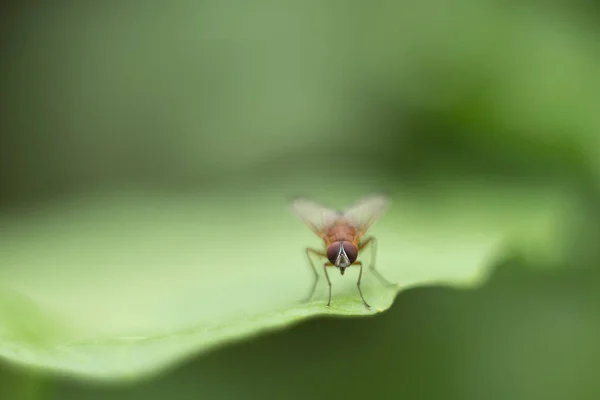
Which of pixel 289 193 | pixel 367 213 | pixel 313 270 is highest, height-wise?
pixel 289 193

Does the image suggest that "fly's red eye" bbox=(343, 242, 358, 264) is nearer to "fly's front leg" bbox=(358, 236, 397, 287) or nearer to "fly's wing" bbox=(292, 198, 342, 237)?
"fly's front leg" bbox=(358, 236, 397, 287)

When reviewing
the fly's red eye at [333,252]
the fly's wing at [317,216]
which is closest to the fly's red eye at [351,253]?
the fly's red eye at [333,252]

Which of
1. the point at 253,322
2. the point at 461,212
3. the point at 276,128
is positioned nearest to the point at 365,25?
the point at 276,128

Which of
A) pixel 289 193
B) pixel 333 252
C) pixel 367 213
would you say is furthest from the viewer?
pixel 289 193

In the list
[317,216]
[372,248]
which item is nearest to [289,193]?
[317,216]

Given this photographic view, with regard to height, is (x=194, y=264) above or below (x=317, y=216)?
below

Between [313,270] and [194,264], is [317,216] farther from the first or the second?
[194,264]

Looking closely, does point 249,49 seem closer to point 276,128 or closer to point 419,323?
point 276,128

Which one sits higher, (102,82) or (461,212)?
(102,82)
